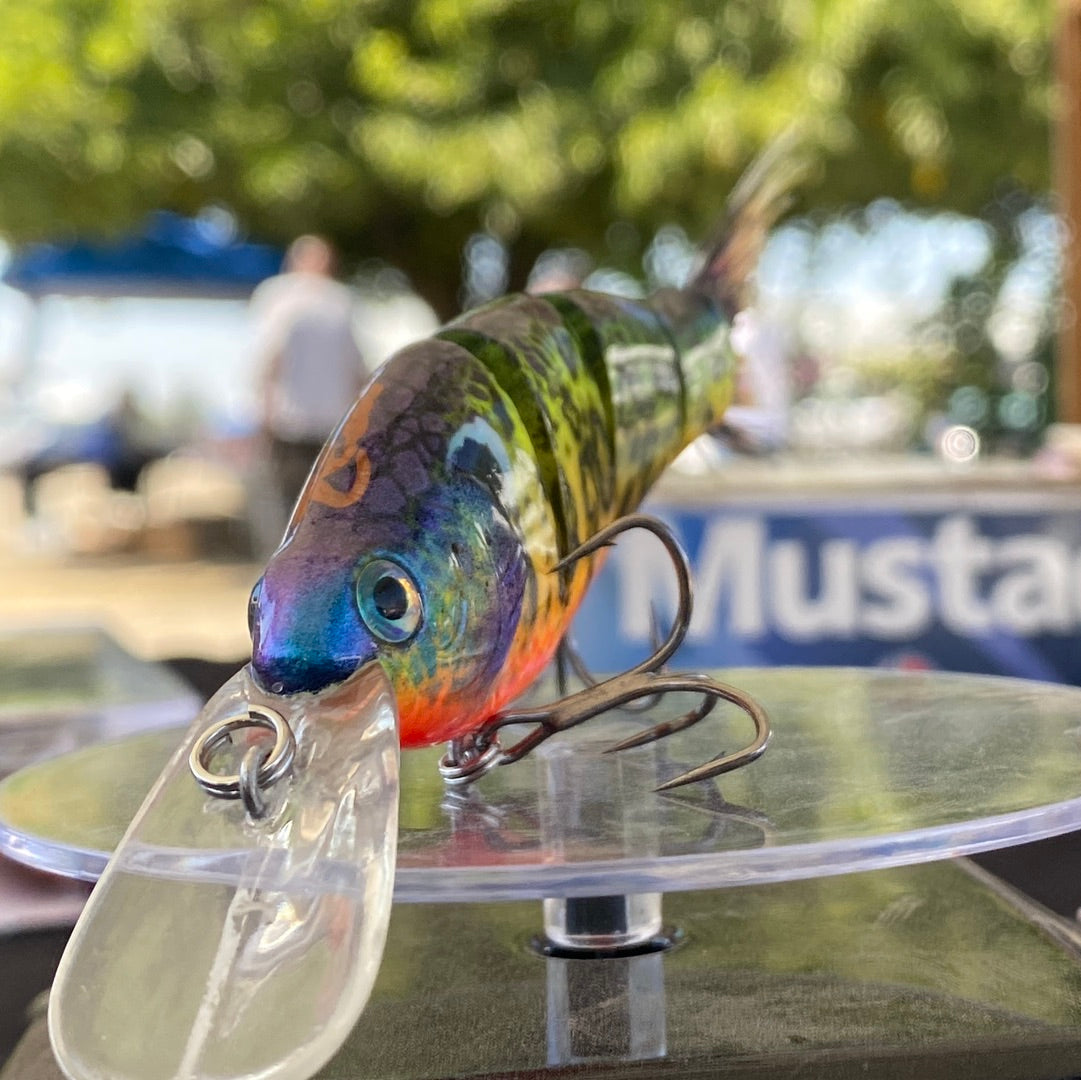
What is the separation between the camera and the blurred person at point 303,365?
471 cm

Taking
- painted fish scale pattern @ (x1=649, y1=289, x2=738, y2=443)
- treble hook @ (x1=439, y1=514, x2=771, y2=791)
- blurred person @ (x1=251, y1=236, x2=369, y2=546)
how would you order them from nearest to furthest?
treble hook @ (x1=439, y1=514, x2=771, y2=791) < painted fish scale pattern @ (x1=649, y1=289, x2=738, y2=443) < blurred person @ (x1=251, y1=236, x2=369, y2=546)

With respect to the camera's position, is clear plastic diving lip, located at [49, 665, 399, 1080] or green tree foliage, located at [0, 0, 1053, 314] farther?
green tree foliage, located at [0, 0, 1053, 314]

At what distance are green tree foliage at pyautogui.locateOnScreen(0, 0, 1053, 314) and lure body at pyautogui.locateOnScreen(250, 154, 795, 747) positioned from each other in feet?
13.4

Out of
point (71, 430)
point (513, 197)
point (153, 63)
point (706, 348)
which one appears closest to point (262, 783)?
point (706, 348)

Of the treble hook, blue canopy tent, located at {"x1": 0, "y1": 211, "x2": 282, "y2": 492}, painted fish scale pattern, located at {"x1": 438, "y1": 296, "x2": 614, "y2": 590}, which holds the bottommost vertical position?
the treble hook

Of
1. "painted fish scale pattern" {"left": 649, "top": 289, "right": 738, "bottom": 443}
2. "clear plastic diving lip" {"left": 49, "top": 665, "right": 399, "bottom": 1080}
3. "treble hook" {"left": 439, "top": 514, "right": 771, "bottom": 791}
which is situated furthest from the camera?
"painted fish scale pattern" {"left": 649, "top": 289, "right": 738, "bottom": 443}

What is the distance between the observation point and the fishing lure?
0.61 metres

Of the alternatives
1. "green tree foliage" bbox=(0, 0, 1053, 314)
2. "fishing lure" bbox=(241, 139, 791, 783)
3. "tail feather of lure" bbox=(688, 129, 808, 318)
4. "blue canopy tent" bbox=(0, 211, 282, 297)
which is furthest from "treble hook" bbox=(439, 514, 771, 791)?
"blue canopy tent" bbox=(0, 211, 282, 297)

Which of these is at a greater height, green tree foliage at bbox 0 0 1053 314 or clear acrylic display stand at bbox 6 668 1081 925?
green tree foliage at bbox 0 0 1053 314

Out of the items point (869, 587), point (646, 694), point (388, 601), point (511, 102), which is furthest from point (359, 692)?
point (511, 102)

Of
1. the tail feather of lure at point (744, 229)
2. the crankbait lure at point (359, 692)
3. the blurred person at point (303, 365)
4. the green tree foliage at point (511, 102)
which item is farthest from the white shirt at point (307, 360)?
the crankbait lure at point (359, 692)

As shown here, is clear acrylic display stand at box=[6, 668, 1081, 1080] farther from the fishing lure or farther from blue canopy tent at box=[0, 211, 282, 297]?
blue canopy tent at box=[0, 211, 282, 297]

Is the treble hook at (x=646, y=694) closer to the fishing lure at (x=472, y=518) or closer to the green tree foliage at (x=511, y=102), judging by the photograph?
the fishing lure at (x=472, y=518)

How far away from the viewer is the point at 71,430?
9.55 meters
